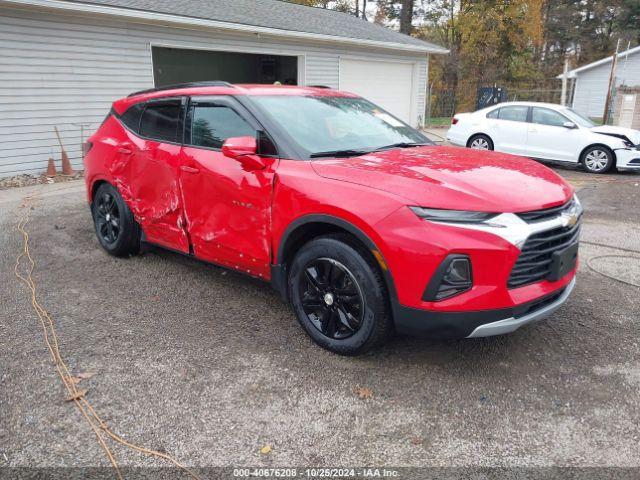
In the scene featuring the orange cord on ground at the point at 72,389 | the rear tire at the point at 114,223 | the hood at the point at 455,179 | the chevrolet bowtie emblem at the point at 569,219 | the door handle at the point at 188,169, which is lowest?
the orange cord on ground at the point at 72,389

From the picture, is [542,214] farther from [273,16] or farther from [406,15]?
[406,15]

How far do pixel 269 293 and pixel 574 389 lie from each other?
2392mm

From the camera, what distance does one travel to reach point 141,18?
35.3ft

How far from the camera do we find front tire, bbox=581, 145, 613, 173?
34.1ft

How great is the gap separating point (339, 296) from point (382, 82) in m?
16.2

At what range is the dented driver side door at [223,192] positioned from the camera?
3.50 m

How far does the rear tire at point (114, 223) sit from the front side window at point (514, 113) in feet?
31.0

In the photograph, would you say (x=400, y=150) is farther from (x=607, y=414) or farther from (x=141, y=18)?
(x=141, y=18)

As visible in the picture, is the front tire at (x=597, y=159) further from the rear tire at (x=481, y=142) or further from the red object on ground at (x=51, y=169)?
the red object on ground at (x=51, y=169)

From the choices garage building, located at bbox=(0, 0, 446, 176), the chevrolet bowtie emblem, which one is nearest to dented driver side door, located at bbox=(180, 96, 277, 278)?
the chevrolet bowtie emblem

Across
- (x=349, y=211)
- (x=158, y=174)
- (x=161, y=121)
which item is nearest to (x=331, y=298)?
(x=349, y=211)

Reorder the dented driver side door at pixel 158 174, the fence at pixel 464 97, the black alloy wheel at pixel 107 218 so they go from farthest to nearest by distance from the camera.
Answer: the fence at pixel 464 97 → the black alloy wheel at pixel 107 218 → the dented driver side door at pixel 158 174

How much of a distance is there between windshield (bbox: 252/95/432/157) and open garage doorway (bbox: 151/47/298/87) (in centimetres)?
1348

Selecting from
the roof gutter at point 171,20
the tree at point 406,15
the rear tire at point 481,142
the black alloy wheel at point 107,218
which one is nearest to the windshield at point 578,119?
the rear tire at point 481,142
